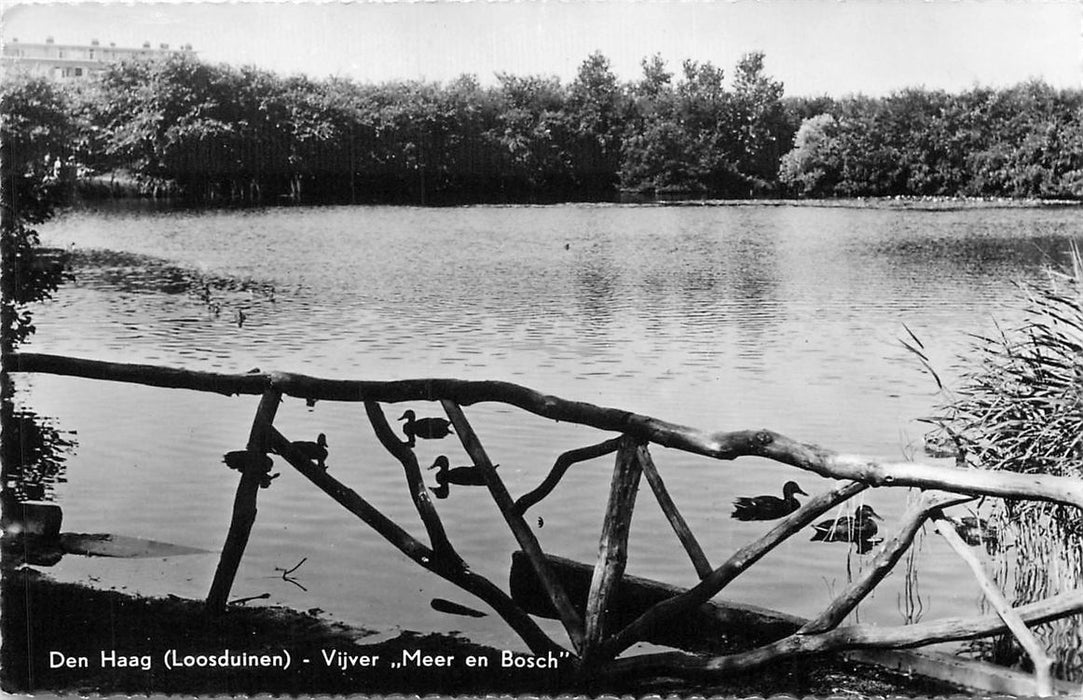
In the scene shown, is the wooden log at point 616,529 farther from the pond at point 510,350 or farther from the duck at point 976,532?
the duck at point 976,532

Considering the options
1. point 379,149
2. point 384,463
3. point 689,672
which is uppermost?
point 379,149

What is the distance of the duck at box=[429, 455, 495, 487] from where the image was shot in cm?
519

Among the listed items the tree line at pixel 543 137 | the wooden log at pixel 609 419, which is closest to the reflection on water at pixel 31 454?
the wooden log at pixel 609 419

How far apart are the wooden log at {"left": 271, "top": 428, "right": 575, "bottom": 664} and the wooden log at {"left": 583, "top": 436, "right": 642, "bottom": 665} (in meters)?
0.52

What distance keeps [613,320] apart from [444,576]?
1.54 meters

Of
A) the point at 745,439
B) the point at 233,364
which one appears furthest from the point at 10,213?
the point at 745,439

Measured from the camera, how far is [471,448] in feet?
15.3

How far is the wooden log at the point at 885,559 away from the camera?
4098 mm

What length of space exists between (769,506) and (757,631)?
618 mm

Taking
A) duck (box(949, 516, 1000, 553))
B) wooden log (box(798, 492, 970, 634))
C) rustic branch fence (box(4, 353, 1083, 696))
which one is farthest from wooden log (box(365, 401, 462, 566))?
duck (box(949, 516, 1000, 553))

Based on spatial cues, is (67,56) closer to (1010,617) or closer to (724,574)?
(724,574)

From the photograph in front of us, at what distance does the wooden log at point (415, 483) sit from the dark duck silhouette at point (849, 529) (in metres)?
1.67

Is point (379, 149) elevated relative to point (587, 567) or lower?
elevated

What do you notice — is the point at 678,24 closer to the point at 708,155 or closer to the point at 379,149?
the point at 708,155
